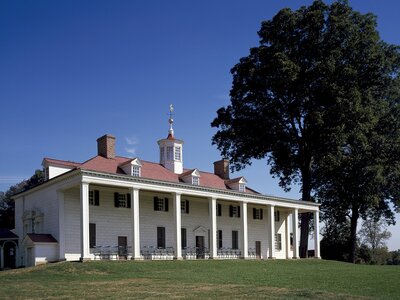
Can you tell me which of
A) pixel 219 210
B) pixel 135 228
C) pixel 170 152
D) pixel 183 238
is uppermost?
pixel 170 152

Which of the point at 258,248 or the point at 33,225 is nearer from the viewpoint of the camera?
the point at 33,225

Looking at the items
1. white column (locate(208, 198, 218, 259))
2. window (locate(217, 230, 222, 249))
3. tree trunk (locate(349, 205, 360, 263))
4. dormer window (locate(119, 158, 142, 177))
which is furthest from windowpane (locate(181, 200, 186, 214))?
tree trunk (locate(349, 205, 360, 263))

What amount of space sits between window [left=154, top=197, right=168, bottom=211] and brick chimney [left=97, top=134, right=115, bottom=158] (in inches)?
182

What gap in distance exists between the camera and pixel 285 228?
51469 millimetres

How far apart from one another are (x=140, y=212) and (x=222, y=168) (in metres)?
12.5

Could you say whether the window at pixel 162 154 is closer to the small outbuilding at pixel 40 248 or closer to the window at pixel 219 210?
the window at pixel 219 210

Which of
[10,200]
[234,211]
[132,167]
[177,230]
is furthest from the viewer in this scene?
[10,200]

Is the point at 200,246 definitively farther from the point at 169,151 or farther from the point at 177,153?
the point at 169,151

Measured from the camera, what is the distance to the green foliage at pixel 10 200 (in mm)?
60469

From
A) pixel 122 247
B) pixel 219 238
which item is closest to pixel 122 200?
pixel 122 247

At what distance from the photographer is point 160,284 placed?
21234 millimetres

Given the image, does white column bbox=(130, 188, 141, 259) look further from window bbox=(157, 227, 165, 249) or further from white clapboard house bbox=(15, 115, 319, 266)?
window bbox=(157, 227, 165, 249)

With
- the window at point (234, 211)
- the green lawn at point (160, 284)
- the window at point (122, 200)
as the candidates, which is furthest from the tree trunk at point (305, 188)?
the green lawn at point (160, 284)

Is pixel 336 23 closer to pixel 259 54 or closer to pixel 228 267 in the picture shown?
pixel 259 54
